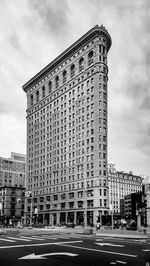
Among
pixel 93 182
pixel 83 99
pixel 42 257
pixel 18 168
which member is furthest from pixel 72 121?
pixel 42 257

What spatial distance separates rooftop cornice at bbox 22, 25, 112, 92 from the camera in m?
119

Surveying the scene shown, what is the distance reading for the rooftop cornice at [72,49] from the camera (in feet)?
389

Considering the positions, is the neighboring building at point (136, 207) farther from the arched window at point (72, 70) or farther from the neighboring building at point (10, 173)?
the neighboring building at point (10, 173)

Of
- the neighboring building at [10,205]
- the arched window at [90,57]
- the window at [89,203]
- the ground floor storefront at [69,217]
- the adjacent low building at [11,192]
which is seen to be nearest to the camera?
the ground floor storefront at [69,217]

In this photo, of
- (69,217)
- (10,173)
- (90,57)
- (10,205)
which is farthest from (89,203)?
(10,173)

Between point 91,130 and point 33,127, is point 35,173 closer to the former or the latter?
point 33,127

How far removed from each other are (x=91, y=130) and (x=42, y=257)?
9310cm

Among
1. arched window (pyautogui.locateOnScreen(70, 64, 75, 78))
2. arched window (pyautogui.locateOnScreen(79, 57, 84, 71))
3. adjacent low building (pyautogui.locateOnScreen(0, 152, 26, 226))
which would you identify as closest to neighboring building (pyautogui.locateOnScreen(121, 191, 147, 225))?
adjacent low building (pyautogui.locateOnScreen(0, 152, 26, 226))

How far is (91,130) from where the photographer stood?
368 ft

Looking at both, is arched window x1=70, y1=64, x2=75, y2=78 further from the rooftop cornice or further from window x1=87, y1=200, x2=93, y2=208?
window x1=87, y1=200, x2=93, y2=208

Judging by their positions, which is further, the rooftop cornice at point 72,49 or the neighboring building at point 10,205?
the neighboring building at point 10,205

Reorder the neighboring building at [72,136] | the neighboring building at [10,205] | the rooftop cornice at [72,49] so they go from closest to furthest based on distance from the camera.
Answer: the neighboring building at [72,136], the rooftop cornice at [72,49], the neighboring building at [10,205]

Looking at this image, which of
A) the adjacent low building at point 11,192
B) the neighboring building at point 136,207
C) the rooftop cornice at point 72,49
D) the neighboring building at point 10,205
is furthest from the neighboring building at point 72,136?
the neighboring building at point 10,205

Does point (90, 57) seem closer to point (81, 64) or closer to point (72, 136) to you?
point (81, 64)
